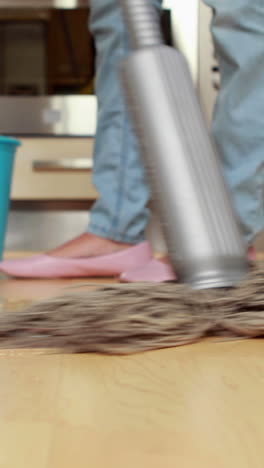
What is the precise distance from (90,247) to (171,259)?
54 cm

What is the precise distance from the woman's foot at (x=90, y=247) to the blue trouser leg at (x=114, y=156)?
1 centimetres

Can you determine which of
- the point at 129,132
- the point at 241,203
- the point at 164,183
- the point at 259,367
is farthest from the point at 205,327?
the point at 129,132

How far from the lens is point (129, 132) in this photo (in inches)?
49.2

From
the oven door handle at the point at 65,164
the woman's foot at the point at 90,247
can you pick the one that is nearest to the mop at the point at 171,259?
the woman's foot at the point at 90,247

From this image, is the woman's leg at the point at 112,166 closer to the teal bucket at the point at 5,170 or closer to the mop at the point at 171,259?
the teal bucket at the point at 5,170

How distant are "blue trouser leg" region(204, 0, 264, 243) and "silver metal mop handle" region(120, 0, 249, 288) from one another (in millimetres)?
101

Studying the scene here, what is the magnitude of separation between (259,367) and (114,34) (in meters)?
0.92

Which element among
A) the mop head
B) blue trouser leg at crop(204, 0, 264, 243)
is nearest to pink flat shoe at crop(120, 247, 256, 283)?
blue trouser leg at crop(204, 0, 264, 243)

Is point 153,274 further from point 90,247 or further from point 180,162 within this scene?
point 90,247

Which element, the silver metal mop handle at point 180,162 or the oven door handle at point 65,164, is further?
the oven door handle at point 65,164

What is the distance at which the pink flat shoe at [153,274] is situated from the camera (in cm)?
89

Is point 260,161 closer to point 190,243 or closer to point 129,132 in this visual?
point 190,243

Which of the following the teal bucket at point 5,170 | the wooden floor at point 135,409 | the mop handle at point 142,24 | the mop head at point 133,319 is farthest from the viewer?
the teal bucket at point 5,170

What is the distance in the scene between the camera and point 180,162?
784mm
